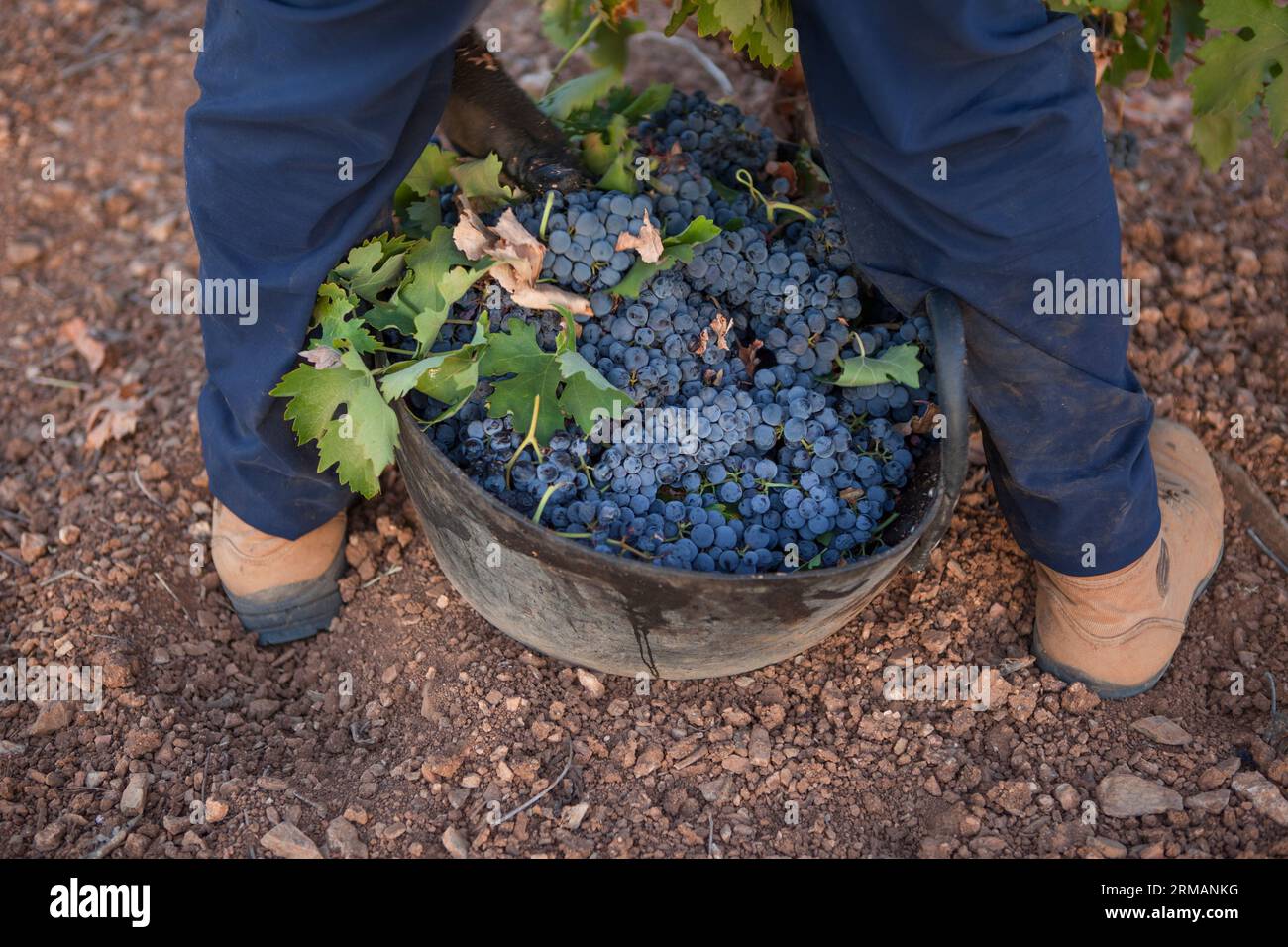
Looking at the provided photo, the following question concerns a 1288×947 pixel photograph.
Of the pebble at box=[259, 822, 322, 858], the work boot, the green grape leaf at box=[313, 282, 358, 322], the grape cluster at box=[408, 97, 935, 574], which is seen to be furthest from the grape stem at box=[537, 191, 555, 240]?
the pebble at box=[259, 822, 322, 858]

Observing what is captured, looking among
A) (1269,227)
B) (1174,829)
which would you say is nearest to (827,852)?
(1174,829)

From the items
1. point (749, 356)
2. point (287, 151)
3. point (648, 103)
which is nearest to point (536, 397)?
point (749, 356)

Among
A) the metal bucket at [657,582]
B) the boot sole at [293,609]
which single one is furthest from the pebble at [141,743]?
the metal bucket at [657,582]

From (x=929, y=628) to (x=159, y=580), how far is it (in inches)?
60.0

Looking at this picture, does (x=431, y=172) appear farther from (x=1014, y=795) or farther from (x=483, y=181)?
(x=1014, y=795)

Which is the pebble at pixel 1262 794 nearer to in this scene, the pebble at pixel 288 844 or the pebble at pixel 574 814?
the pebble at pixel 574 814

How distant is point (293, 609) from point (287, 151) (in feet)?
3.18

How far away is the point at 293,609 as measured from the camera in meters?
2.30

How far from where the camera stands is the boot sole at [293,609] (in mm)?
2287

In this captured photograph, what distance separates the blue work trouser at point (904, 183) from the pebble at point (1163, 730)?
0.33 m

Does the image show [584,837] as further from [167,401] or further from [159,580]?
[167,401]

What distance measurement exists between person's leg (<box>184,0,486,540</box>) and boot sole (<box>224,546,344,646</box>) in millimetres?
320

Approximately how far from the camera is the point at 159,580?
2.37m

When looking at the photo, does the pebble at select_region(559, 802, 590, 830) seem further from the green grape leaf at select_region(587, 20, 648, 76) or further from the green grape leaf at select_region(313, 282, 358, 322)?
the green grape leaf at select_region(587, 20, 648, 76)
